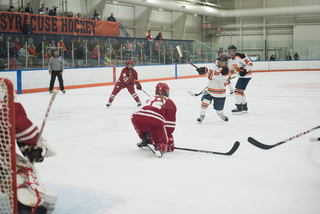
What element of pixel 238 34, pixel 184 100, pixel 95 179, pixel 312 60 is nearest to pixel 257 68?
pixel 312 60

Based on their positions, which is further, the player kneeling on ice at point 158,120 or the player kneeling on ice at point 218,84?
the player kneeling on ice at point 218,84

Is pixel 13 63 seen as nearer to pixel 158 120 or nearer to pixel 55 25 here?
pixel 55 25

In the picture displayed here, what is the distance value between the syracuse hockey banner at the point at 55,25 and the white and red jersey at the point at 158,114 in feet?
35.6

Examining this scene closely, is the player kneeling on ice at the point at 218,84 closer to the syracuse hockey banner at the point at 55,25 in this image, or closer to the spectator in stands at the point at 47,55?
the spectator in stands at the point at 47,55

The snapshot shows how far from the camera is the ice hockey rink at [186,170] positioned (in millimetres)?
2432

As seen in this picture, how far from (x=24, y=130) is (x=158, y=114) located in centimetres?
181

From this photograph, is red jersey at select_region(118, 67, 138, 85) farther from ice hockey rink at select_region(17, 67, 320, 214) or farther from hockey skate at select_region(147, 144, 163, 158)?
hockey skate at select_region(147, 144, 163, 158)

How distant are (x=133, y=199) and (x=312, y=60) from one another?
2177 cm

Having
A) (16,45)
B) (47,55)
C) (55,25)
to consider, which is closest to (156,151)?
(16,45)

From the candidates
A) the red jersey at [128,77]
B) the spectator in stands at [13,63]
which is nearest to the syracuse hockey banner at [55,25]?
the spectator in stands at [13,63]

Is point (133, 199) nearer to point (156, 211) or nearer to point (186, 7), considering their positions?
point (156, 211)

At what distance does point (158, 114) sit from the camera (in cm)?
368

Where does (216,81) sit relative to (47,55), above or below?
below

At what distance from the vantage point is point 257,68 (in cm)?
2223
